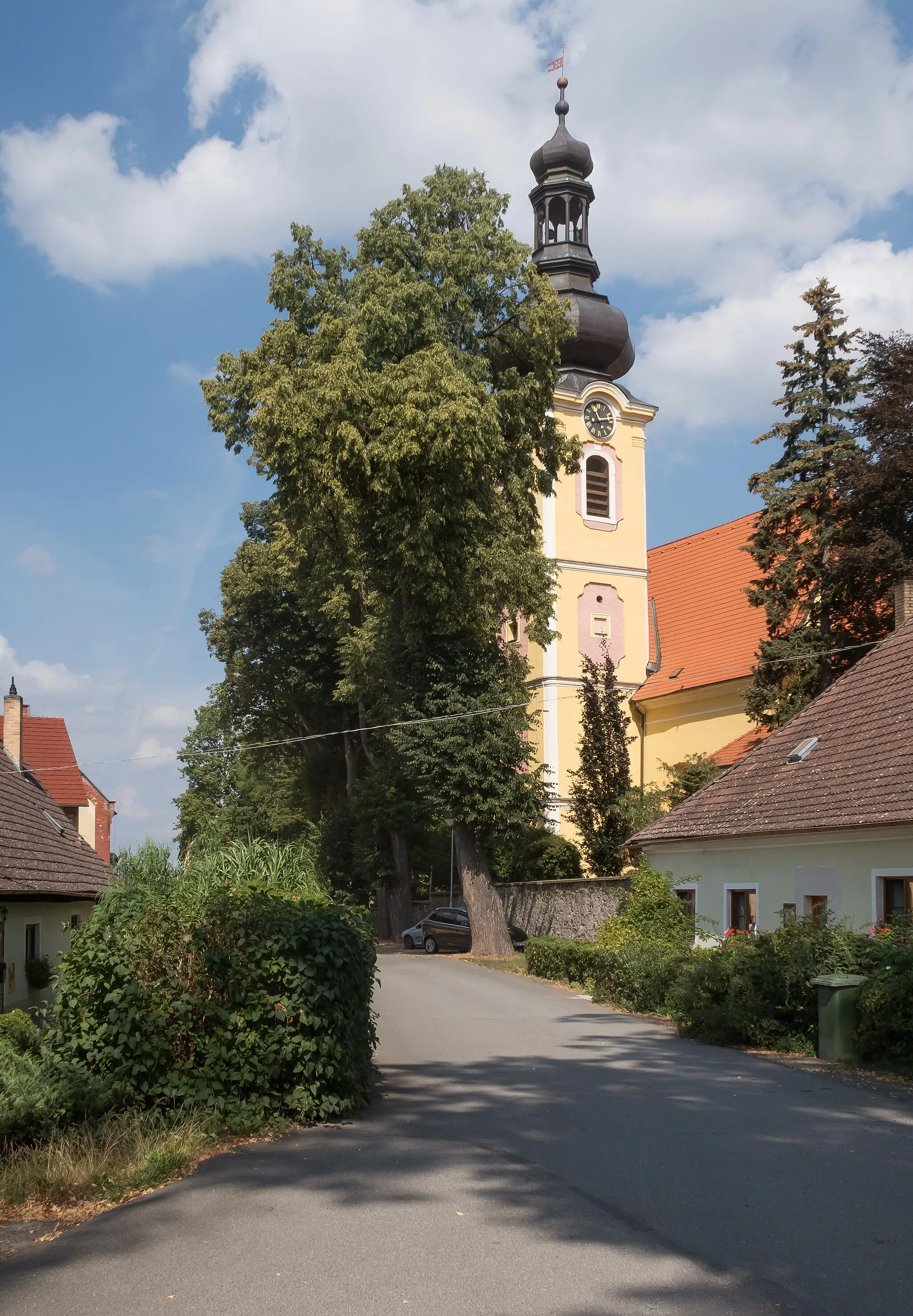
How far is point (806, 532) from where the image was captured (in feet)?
107

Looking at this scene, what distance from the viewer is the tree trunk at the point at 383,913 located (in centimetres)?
4478

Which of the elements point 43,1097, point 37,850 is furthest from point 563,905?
point 43,1097

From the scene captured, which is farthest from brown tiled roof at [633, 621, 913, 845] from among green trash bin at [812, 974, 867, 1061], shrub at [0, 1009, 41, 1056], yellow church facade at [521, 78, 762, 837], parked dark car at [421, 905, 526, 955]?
yellow church facade at [521, 78, 762, 837]

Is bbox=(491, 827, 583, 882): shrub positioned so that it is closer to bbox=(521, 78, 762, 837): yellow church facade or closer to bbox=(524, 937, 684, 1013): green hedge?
bbox=(521, 78, 762, 837): yellow church facade

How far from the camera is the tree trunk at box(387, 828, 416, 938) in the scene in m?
42.9

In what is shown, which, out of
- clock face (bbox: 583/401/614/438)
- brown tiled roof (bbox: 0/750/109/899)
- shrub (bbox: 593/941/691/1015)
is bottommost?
shrub (bbox: 593/941/691/1015)

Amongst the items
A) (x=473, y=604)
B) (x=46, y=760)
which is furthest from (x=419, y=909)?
(x=473, y=604)

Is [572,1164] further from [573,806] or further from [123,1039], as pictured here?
[573,806]

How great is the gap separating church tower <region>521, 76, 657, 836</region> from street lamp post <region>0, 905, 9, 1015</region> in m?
26.8

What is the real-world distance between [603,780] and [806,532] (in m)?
10.5

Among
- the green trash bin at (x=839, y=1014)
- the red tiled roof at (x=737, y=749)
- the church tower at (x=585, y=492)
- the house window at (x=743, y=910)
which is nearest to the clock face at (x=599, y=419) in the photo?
the church tower at (x=585, y=492)

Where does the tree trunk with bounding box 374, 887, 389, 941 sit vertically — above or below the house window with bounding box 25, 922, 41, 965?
below

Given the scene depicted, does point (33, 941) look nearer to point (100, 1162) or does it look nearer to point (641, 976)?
point (641, 976)

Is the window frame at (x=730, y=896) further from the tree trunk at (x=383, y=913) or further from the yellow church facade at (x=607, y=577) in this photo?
the tree trunk at (x=383, y=913)
